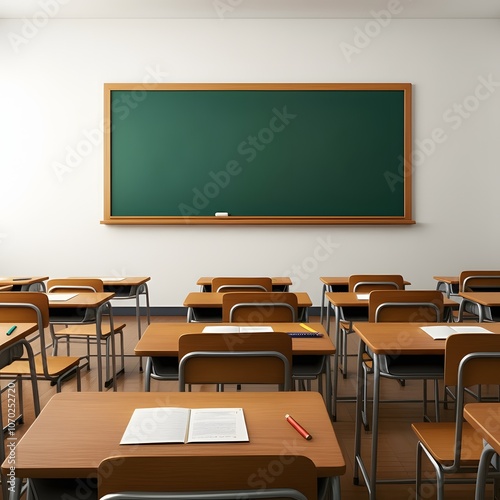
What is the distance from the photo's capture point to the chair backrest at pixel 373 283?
13.2ft

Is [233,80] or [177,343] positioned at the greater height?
[233,80]

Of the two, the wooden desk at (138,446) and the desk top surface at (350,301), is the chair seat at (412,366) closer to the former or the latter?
the wooden desk at (138,446)

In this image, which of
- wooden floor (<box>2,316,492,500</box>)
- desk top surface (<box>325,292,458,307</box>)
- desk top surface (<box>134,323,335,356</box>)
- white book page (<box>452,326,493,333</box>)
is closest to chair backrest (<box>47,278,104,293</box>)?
wooden floor (<box>2,316,492,500</box>)

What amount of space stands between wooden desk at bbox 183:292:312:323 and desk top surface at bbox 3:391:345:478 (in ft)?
5.53

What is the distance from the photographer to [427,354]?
2.11 m

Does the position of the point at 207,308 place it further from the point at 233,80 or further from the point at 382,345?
the point at 233,80

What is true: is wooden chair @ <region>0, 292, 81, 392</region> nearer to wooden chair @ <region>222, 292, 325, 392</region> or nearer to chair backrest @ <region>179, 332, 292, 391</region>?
wooden chair @ <region>222, 292, 325, 392</region>

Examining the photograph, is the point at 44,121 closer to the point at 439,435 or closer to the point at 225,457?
the point at 439,435

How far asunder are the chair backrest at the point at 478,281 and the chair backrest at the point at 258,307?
6.72 ft

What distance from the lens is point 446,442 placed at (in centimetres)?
190

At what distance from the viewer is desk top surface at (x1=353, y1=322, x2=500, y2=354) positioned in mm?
2051

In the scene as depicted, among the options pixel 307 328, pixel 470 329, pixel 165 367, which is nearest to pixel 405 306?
pixel 470 329

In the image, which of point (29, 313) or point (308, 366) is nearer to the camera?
point (308, 366)

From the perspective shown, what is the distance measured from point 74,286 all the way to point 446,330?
2.65 metres
